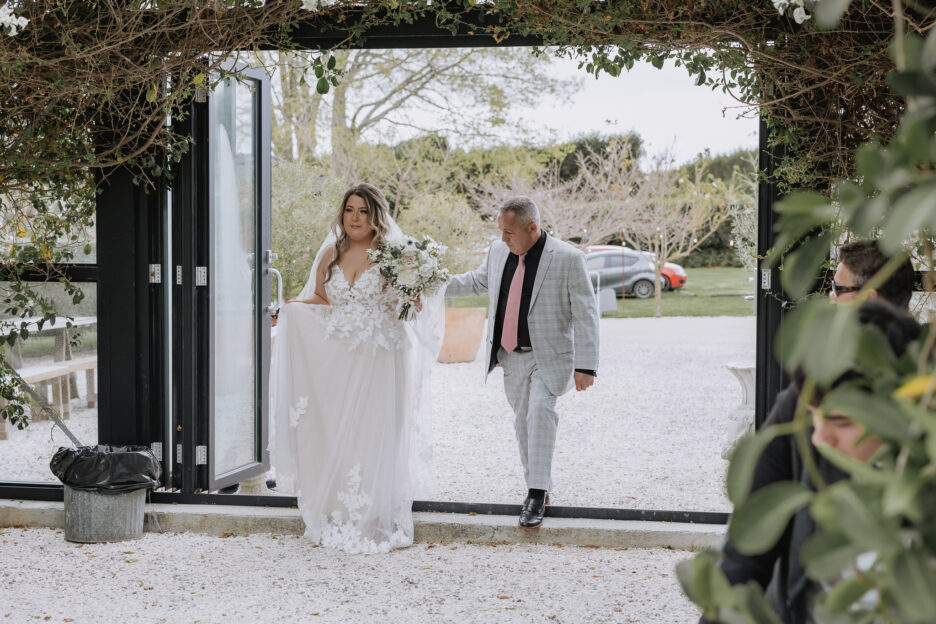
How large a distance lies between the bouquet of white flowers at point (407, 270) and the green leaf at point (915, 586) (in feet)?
12.1

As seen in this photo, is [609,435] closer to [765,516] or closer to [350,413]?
[350,413]

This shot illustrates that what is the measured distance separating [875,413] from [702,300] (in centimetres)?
1805

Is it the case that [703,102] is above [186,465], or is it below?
above

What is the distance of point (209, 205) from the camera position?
4.38m

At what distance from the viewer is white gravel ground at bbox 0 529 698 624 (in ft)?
11.0

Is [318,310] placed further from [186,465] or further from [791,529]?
[791,529]

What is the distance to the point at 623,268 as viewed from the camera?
55.9ft

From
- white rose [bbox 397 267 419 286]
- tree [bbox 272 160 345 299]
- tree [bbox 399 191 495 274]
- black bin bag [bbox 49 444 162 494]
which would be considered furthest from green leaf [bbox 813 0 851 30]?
tree [bbox 399 191 495 274]

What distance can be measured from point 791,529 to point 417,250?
2937mm

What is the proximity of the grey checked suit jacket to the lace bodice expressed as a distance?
64cm

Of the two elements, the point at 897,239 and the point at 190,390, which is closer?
the point at 897,239

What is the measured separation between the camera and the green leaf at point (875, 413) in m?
0.57

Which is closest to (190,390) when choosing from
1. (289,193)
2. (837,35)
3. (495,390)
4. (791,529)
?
(837,35)

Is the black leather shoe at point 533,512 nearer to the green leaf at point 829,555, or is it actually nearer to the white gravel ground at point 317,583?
the white gravel ground at point 317,583
